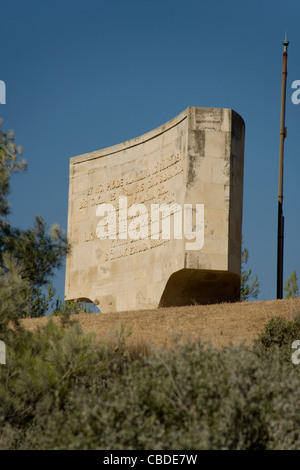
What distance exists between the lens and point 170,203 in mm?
18219

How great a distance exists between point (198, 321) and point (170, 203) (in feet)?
10.4

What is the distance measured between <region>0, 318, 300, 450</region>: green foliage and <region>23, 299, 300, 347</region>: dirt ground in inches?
141

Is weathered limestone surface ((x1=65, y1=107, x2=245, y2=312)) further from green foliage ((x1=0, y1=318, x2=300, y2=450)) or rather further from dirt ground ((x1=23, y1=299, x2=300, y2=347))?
green foliage ((x1=0, y1=318, x2=300, y2=450))

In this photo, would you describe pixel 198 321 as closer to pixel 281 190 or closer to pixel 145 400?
pixel 281 190

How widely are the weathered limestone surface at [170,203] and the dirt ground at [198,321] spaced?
871 millimetres

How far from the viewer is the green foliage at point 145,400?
871cm

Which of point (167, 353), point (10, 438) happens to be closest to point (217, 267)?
point (167, 353)

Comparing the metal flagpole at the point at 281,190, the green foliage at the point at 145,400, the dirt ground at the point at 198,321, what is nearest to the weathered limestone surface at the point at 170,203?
the dirt ground at the point at 198,321

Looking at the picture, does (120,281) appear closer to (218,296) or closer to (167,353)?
(218,296)

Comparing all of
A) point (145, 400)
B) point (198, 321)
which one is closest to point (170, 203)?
point (198, 321)

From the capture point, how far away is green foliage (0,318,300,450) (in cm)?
871

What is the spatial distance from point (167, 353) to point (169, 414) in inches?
39.6

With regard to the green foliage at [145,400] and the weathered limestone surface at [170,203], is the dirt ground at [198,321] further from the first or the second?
the green foliage at [145,400]

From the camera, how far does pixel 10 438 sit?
366 inches
